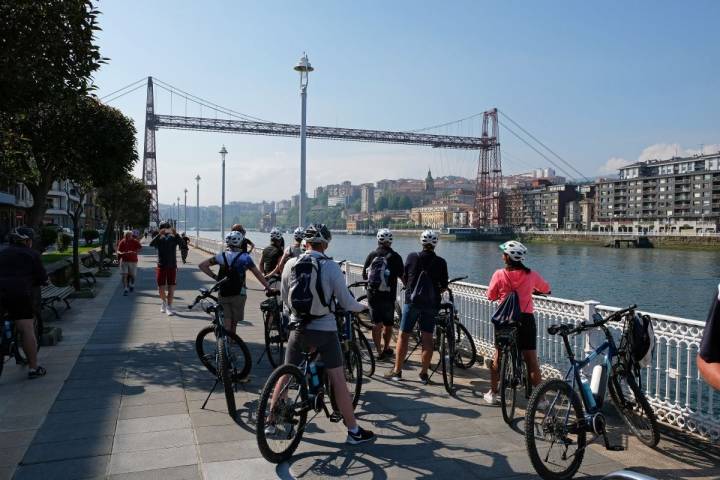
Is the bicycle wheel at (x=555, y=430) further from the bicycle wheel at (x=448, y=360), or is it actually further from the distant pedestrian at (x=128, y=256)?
the distant pedestrian at (x=128, y=256)

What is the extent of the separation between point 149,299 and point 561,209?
A: 147470 millimetres

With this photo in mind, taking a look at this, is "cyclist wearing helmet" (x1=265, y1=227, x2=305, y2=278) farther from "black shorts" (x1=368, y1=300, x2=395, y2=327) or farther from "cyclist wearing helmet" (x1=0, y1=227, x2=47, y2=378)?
"cyclist wearing helmet" (x1=0, y1=227, x2=47, y2=378)

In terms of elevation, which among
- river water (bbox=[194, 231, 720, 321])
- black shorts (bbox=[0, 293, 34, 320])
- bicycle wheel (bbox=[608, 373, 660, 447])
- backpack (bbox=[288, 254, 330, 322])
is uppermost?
backpack (bbox=[288, 254, 330, 322])

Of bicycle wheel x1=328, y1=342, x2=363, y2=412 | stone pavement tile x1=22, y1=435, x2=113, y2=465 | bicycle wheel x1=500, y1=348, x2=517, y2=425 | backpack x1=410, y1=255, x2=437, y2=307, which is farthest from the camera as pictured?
backpack x1=410, y1=255, x2=437, y2=307

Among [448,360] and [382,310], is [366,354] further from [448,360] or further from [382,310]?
[448,360]

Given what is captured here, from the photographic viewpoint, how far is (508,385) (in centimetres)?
529

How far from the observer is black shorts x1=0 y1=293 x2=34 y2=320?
6445 mm

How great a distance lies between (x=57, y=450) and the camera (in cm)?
449

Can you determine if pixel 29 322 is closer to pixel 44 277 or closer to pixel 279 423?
pixel 44 277

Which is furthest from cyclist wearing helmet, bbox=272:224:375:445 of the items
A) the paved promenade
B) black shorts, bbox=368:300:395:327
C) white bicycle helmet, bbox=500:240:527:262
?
black shorts, bbox=368:300:395:327

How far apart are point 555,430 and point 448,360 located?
89.1 inches

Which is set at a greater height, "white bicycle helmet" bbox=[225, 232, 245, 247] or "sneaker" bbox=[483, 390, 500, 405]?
"white bicycle helmet" bbox=[225, 232, 245, 247]

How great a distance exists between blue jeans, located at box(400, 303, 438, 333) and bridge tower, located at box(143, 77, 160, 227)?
6547 centimetres

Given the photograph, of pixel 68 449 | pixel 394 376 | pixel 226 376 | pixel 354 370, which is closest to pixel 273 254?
pixel 394 376
